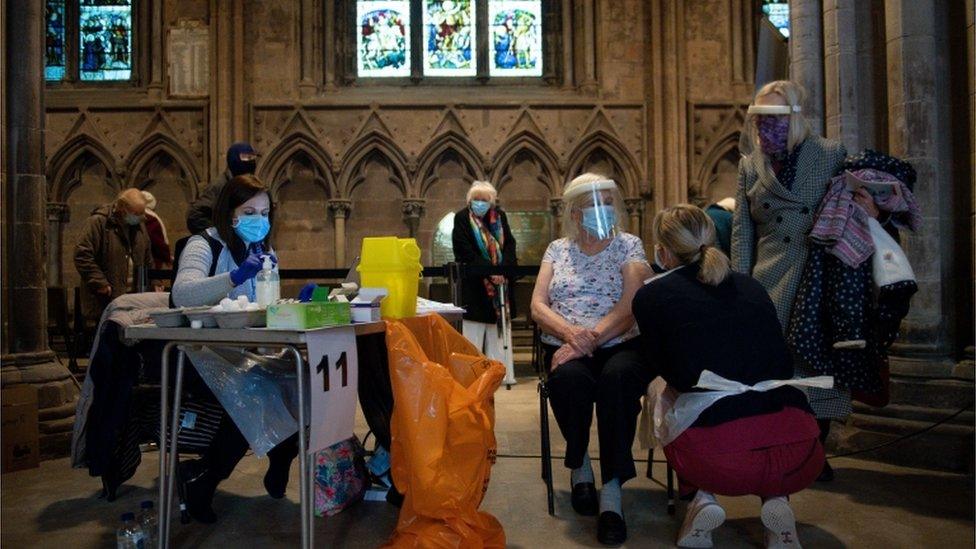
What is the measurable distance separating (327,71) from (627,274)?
7.65m

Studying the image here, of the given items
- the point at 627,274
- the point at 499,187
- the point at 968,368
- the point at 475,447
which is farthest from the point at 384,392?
the point at 499,187

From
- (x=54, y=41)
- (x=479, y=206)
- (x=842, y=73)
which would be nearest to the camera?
(x=842, y=73)

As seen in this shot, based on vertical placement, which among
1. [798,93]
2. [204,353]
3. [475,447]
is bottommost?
[475,447]

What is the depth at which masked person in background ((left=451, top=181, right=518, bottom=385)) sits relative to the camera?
5793 mm

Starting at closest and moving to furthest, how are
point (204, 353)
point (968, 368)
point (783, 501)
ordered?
point (783, 501) → point (204, 353) → point (968, 368)

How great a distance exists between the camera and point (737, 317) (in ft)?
7.98

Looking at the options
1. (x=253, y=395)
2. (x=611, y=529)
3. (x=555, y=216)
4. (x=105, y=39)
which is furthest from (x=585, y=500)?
(x=105, y=39)

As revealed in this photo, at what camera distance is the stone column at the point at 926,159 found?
12.6 ft

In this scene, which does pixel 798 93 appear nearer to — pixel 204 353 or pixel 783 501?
pixel 783 501

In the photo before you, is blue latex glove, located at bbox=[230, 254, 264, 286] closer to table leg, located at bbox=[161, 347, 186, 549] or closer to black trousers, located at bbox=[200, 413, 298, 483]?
table leg, located at bbox=[161, 347, 186, 549]

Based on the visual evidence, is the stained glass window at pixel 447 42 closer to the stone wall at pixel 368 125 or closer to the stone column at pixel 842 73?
the stone wall at pixel 368 125

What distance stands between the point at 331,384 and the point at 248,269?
20.5 inches

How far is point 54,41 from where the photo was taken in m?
9.93

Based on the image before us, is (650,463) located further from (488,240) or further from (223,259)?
(488,240)
